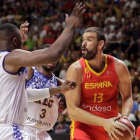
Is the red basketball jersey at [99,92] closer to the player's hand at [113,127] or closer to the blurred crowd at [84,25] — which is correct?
the player's hand at [113,127]

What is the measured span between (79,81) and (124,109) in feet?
2.48

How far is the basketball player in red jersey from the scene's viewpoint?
16.8ft

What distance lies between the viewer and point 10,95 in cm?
346

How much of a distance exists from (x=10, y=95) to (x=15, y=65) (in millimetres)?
324

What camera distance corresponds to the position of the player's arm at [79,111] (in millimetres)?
4668

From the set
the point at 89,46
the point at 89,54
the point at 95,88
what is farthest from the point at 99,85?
the point at 89,46

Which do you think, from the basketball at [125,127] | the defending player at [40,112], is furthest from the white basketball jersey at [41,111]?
the basketball at [125,127]

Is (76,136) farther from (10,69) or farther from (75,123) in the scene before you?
(10,69)

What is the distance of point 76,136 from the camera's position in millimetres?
5043

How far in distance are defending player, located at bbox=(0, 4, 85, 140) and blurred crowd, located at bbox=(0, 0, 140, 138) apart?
5114 millimetres

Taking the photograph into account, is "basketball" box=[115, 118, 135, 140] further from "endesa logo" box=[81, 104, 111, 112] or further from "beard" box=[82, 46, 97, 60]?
"beard" box=[82, 46, 97, 60]

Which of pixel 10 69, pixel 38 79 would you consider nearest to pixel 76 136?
pixel 38 79

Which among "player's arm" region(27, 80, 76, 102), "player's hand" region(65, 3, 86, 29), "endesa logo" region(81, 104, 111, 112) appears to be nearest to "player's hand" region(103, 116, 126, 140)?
"endesa logo" region(81, 104, 111, 112)

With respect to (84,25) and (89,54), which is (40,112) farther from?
(84,25)
